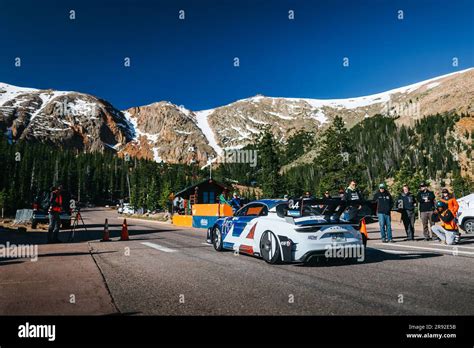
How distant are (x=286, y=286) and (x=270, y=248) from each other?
2.31 m

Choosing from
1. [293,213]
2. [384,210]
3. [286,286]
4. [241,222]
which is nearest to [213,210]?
[384,210]

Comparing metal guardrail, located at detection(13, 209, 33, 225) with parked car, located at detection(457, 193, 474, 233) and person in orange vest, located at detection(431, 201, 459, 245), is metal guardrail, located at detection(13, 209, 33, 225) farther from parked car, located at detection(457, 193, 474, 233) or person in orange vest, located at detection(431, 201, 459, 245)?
parked car, located at detection(457, 193, 474, 233)

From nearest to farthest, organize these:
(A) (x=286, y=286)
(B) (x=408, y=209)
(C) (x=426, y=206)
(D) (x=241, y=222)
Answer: (A) (x=286, y=286), (D) (x=241, y=222), (C) (x=426, y=206), (B) (x=408, y=209)

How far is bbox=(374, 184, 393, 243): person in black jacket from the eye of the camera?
12.4m

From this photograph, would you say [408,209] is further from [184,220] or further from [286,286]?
[184,220]

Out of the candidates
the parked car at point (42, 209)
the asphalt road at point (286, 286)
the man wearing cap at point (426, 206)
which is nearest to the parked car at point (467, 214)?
the man wearing cap at point (426, 206)

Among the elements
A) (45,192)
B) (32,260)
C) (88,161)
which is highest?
(88,161)

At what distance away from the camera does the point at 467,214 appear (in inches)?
574

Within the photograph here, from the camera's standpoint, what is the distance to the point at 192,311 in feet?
14.0

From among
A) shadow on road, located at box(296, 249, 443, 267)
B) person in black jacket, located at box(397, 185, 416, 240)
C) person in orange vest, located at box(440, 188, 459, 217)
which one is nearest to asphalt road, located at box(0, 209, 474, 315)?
shadow on road, located at box(296, 249, 443, 267)

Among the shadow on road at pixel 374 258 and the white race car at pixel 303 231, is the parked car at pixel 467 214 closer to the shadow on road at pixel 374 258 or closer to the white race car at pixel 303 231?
the shadow on road at pixel 374 258
